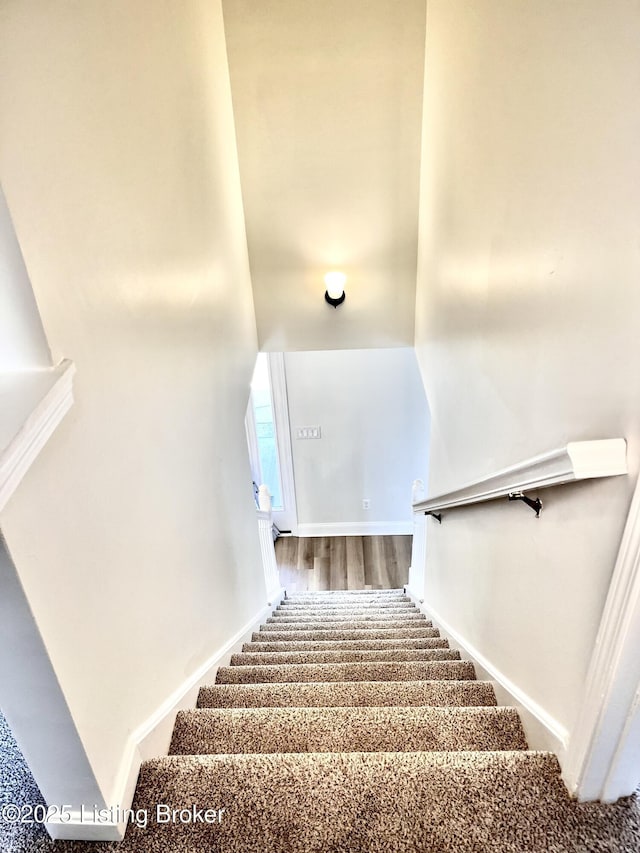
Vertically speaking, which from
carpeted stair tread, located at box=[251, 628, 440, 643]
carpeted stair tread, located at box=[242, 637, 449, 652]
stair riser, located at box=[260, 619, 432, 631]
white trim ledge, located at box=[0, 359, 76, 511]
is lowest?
stair riser, located at box=[260, 619, 432, 631]

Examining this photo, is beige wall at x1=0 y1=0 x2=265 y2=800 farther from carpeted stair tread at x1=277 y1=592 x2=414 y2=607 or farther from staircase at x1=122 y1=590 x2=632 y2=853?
carpeted stair tread at x1=277 y1=592 x2=414 y2=607

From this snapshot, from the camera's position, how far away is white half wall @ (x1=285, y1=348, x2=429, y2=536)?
4.48m

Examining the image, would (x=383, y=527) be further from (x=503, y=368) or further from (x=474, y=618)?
(x=503, y=368)

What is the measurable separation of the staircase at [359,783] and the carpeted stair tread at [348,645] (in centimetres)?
77

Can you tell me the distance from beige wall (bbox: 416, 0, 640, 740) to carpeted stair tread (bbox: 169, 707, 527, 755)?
0.17m

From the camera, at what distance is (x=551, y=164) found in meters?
1.18

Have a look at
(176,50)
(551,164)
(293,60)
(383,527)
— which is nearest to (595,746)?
(551,164)

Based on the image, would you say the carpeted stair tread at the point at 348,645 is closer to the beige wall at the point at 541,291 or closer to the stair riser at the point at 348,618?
the beige wall at the point at 541,291

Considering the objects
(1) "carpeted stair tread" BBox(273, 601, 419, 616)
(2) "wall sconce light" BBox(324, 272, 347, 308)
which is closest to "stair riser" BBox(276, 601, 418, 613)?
(1) "carpeted stair tread" BBox(273, 601, 419, 616)

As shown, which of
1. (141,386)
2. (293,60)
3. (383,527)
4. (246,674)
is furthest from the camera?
(383,527)

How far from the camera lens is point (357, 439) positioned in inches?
189

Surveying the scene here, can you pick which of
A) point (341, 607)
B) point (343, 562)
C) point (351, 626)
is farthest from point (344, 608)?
point (343, 562)

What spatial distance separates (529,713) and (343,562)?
11.9 ft

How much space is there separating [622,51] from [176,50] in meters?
1.44
